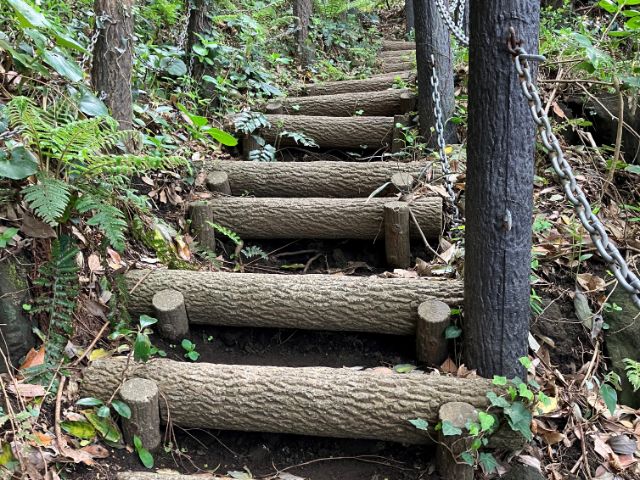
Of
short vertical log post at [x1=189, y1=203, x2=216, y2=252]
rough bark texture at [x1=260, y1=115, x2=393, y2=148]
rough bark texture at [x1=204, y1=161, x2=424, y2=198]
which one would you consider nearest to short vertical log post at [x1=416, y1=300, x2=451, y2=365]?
rough bark texture at [x1=204, y1=161, x2=424, y2=198]

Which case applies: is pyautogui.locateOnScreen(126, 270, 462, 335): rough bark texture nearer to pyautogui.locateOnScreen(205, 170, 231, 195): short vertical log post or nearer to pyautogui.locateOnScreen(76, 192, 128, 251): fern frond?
pyautogui.locateOnScreen(76, 192, 128, 251): fern frond

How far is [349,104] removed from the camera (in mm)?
5492

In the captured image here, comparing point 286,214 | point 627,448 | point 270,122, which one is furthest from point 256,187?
point 627,448

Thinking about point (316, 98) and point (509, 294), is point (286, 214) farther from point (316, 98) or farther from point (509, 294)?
point (316, 98)

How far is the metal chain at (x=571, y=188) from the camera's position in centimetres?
160

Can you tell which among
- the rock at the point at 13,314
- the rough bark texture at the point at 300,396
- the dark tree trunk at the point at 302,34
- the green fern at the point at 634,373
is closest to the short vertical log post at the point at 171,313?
the rough bark texture at the point at 300,396

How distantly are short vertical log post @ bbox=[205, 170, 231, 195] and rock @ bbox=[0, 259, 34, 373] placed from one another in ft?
5.71

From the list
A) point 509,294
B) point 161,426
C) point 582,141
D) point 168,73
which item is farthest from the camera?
point 168,73

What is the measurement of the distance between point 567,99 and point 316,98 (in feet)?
7.79

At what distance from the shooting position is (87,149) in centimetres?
262

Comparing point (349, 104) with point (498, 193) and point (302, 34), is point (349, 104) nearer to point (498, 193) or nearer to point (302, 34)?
point (302, 34)

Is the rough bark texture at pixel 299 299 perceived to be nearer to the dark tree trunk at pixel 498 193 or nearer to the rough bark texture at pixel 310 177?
the dark tree trunk at pixel 498 193

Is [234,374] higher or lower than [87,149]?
lower

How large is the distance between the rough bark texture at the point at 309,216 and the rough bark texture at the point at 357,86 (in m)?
2.57
